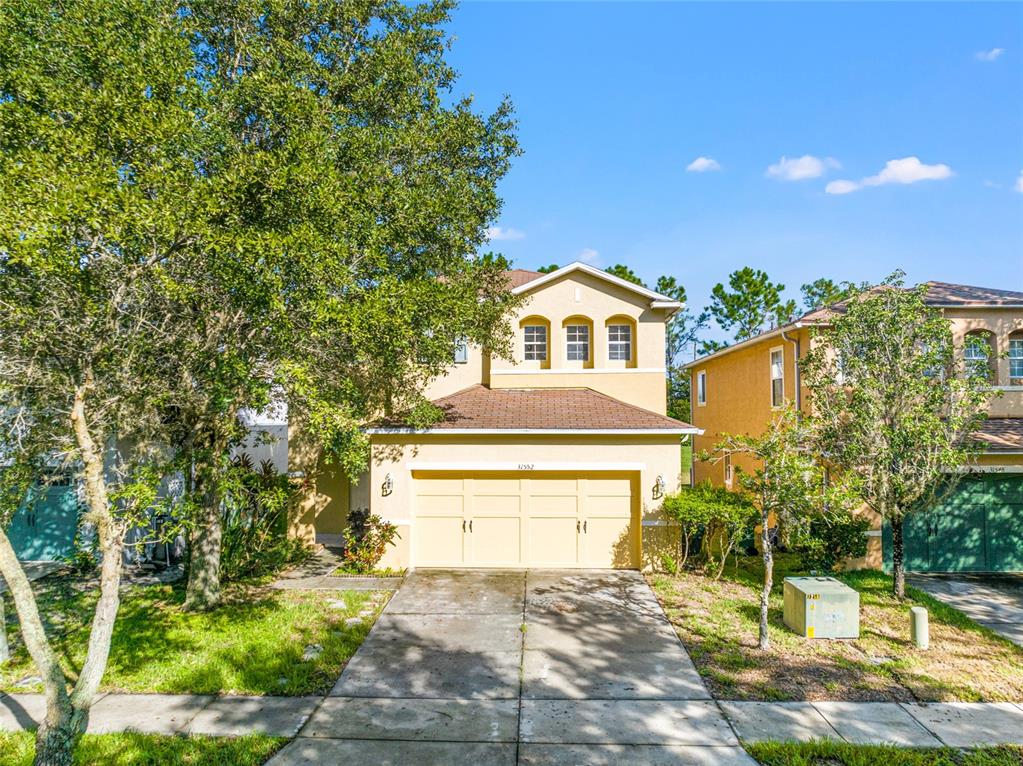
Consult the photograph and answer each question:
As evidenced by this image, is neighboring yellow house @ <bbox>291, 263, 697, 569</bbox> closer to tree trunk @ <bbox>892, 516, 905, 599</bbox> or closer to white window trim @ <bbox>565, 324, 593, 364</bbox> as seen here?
white window trim @ <bbox>565, 324, 593, 364</bbox>

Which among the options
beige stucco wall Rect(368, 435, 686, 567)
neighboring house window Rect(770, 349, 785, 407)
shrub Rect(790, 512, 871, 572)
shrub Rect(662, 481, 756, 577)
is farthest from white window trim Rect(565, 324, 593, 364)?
shrub Rect(790, 512, 871, 572)

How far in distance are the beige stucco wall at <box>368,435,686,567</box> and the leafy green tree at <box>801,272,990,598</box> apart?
3.36 m

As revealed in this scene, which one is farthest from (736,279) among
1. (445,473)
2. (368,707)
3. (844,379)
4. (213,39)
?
(368,707)

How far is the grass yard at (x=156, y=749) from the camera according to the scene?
5.43 meters

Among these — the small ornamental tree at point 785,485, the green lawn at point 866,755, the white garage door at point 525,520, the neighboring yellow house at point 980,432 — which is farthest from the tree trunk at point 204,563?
the neighboring yellow house at point 980,432

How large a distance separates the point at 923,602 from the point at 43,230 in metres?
14.0

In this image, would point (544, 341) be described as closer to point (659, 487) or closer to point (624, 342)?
point (624, 342)

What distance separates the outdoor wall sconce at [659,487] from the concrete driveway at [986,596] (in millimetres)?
5371

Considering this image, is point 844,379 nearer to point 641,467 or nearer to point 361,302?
point 641,467

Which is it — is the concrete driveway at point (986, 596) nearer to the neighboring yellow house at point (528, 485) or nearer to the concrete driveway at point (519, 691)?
the neighboring yellow house at point (528, 485)

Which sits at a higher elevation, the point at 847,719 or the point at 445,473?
the point at 445,473

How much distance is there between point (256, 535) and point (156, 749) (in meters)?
7.47

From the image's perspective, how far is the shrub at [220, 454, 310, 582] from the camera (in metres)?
11.3

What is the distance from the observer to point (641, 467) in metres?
12.0
